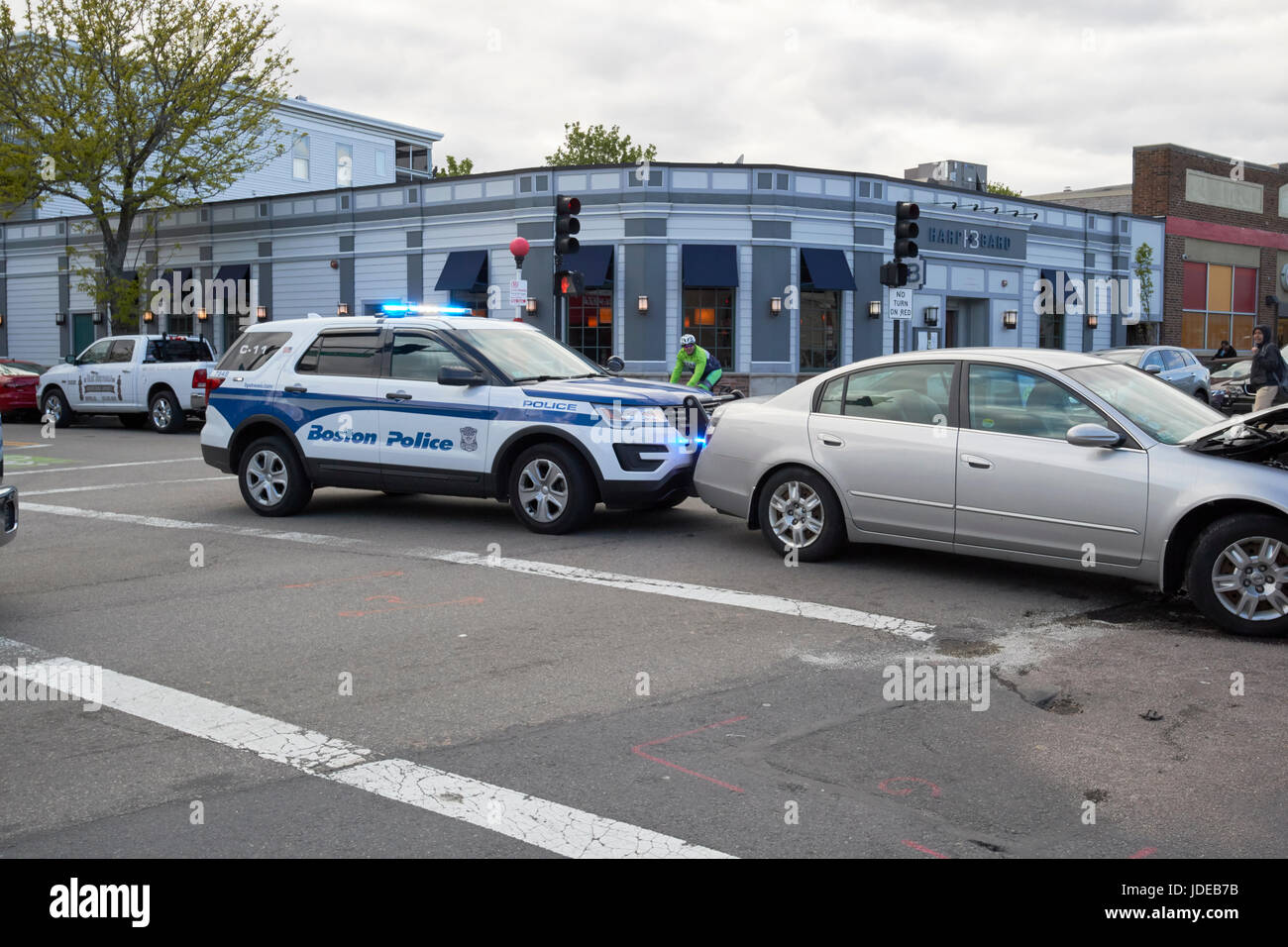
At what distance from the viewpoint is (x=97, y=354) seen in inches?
902

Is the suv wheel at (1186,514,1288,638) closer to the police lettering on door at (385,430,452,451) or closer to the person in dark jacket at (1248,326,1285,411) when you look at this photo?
the police lettering on door at (385,430,452,451)

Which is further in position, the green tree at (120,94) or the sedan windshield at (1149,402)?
the green tree at (120,94)

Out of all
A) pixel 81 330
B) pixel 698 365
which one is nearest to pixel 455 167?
pixel 81 330

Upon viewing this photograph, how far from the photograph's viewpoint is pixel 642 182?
1126 inches

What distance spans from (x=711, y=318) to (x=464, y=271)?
257 inches

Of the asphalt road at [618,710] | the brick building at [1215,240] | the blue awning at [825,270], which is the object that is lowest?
the asphalt road at [618,710]

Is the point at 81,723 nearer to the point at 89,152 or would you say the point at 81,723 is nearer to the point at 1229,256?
the point at 89,152

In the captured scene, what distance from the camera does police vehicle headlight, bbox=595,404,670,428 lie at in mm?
9766

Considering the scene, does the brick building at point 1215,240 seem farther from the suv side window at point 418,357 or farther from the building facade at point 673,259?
the suv side window at point 418,357

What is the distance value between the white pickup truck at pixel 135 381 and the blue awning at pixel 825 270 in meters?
14.1

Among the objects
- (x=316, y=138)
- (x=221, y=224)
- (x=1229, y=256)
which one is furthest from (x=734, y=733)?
(x=316, y=138)

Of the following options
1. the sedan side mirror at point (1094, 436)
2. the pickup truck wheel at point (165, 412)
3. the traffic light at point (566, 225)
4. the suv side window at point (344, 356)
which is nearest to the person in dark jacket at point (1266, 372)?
the traffic light at point (566, 225)

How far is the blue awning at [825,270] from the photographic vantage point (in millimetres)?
29391

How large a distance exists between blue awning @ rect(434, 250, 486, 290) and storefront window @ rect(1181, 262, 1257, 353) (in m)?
25.2
